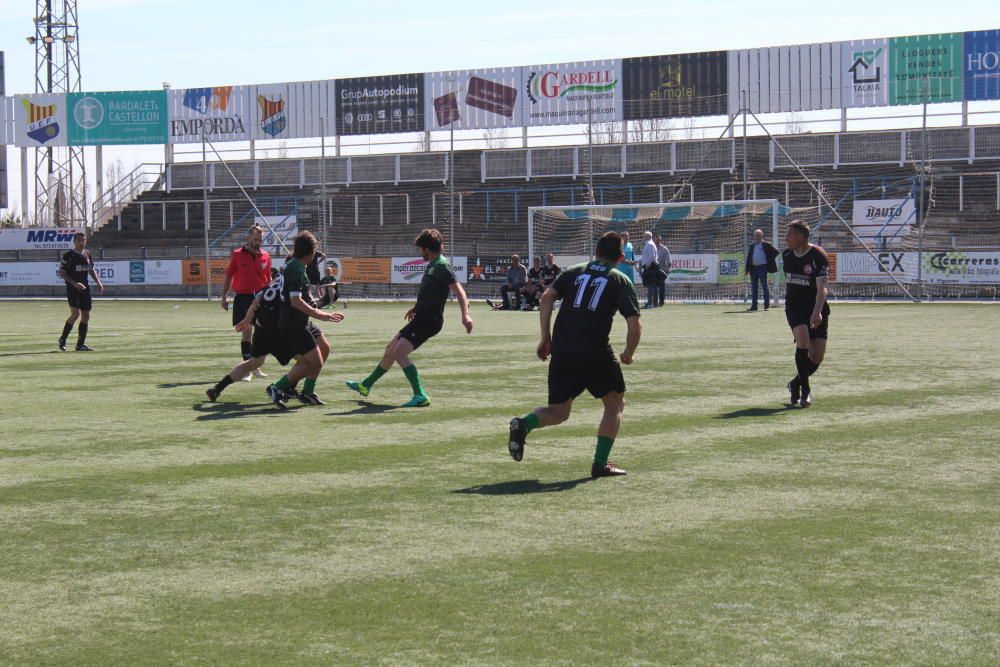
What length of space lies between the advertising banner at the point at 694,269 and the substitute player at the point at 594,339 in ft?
103

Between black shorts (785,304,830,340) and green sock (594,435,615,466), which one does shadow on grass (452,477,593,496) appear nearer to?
green sock (594,435,615,466)

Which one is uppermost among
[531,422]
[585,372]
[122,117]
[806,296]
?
[122,117]

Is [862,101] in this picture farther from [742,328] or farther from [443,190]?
[742,328]

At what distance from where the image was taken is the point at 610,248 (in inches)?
353

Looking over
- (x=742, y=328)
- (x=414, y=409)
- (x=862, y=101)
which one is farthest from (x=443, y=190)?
(x=414, y=409)

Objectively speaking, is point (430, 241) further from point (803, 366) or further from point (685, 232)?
point (685, 232)

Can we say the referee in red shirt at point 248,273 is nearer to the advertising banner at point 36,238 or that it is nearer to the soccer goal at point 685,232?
the soccer goal at point 685,232

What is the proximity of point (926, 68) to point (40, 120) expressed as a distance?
37.9 m

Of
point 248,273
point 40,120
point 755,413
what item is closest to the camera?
point 755,413

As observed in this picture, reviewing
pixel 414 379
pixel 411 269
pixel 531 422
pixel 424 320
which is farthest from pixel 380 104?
Result: pixel 531 422

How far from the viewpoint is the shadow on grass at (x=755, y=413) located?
12.1m

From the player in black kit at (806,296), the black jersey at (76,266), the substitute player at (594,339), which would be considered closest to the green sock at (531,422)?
the substitute player at (594,339)

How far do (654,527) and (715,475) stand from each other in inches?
69.4

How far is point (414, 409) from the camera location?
1294cm
